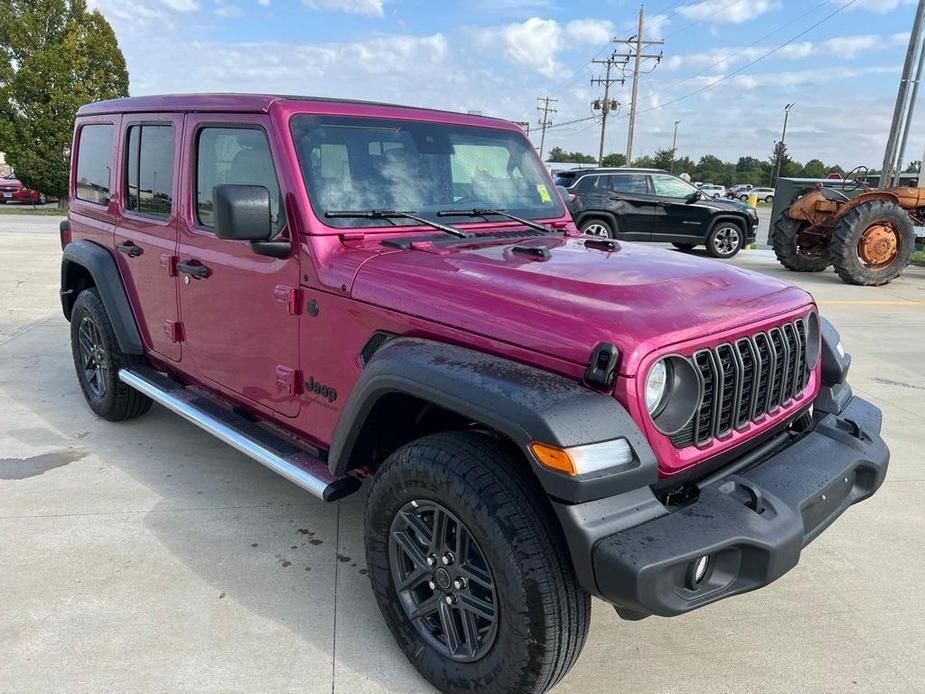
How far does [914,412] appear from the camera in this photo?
16.8 ft

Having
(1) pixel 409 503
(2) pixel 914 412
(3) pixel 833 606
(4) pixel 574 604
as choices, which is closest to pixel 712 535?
(4) pixel 574 604

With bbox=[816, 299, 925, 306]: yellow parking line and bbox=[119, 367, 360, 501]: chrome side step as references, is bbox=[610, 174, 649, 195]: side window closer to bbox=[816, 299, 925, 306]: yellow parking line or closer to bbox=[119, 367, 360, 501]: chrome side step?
bbox=[816, 299, 925, 306]: yellow parking line

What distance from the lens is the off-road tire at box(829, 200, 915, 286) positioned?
1066 centimetres

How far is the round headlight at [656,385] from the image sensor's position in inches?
80.6

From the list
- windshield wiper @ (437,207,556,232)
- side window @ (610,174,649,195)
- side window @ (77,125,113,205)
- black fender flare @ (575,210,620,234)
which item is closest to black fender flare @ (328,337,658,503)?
windshield wiper @ (437,207,556,232)

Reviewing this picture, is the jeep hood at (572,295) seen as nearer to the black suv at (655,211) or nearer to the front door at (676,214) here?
the black suv at (655,211)

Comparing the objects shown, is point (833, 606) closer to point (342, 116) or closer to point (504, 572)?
point (504, 572)

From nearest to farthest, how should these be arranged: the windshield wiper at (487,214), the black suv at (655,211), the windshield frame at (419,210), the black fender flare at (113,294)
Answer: the windshield frame at (419,210)
the windshield wiper at (487,214)
the black fender flare at (113,294)
the black suv at (655,211)

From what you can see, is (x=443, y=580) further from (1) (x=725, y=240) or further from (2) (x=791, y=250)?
(1) (x=725, y=240)

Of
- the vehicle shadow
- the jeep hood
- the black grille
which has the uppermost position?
the jeep hood

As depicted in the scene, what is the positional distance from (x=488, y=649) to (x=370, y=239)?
5.28 ft

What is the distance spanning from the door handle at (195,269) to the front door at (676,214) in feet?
38.3

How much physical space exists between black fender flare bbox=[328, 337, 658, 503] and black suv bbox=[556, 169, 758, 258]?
11725 mm

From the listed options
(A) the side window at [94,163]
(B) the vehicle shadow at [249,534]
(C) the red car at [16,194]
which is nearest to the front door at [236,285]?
(B) the vehicle shadow at [249,534]
